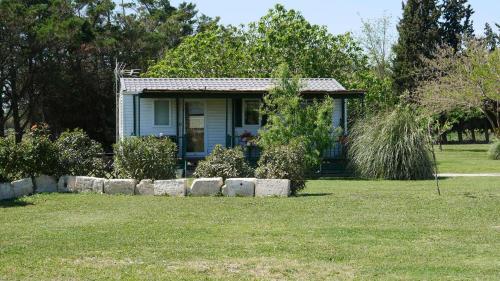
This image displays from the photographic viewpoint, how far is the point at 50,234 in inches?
377

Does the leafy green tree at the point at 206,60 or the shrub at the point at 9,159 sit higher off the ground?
the leafy green tree at the point at 206,60

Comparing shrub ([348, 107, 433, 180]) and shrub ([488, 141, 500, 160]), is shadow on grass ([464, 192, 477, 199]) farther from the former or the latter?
shrub ([488, 141, 500, 160])

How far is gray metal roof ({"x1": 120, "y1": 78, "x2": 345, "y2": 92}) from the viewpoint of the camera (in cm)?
2375

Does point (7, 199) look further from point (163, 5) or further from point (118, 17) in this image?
point (163, 5)

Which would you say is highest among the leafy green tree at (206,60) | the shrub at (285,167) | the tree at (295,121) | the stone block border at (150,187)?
the leafy green tree at (206,60)

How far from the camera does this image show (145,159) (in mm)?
15117

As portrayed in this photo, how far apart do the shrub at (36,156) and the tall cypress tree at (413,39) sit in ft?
111

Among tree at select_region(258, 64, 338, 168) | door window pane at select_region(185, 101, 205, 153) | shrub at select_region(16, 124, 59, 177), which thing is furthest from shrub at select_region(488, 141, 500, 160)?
shrub at select_region(16, 124, 59, 177)

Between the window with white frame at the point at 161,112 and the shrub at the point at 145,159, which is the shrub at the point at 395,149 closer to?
the window with white frame at the point at 161,112

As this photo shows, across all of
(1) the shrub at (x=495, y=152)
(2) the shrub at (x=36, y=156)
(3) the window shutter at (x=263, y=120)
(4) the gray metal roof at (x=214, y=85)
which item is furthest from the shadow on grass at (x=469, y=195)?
(1) the shrub at (x=495, y=152)

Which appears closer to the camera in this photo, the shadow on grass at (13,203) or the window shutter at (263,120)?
the shadow on grass at (13,203)

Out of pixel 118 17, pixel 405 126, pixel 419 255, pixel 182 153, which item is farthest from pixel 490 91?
pixel 419 255

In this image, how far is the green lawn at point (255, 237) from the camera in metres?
7.29

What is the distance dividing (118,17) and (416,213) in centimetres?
Result: 3367
